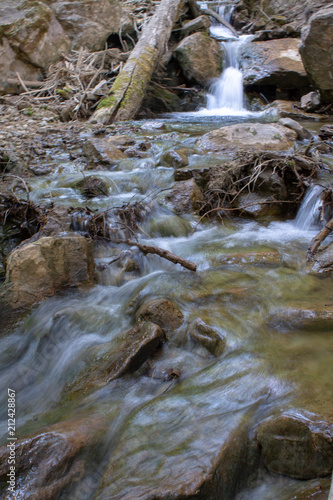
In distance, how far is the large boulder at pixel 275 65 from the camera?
10.7 meters

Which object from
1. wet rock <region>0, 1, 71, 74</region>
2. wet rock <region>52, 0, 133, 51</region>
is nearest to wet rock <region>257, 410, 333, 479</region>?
wet rock <region>0, 1, 71, 74</region>

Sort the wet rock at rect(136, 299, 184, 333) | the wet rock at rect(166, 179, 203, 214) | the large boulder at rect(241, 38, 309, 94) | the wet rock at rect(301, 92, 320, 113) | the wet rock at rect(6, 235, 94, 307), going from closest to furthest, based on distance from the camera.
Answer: the wet rock at rect(136, 299, 184, 333) < the wet rock at rect(6, 235, 94, 307) < the wet rock at rect(166, 179, 203, 214) < the wet rock at rect(301, 92, 320, 113) < the large boulder at rect(241, 38, 309, 94)

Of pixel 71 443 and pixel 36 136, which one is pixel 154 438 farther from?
pixel 36 136

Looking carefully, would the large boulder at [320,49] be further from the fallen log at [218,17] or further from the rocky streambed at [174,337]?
the fallen log at [218,17]

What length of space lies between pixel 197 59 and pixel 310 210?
31.0ft

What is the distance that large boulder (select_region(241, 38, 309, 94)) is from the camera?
10.7 m

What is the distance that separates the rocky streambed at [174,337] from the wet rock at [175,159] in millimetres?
27

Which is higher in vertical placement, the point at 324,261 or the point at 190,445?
the point at 190,445

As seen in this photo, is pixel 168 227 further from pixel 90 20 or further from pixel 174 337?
pixel 90 20

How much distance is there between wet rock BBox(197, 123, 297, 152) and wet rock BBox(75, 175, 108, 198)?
202cm

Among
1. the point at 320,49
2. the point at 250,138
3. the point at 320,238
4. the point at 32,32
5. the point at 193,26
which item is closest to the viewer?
the point at 320,238

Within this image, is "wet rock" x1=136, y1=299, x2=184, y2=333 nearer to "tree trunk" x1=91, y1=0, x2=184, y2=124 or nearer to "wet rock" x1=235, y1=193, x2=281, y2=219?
"wet rock" x1=235, y1=193, x2=281, y2=219

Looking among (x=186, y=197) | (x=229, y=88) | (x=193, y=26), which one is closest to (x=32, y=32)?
(x=193, y=26)

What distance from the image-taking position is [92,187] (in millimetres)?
5047
